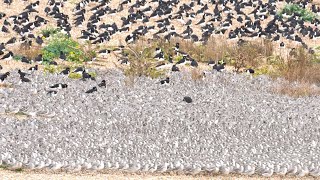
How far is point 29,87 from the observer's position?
17531 millimetres

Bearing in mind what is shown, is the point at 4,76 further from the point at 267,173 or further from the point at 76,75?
the point at 267,173

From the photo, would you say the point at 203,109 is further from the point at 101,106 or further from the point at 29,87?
the point at 29,87

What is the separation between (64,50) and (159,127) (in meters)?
10.3

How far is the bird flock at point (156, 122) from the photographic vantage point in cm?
1206

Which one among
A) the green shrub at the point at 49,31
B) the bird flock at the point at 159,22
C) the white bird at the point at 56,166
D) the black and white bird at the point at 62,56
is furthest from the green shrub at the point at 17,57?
the white bird at the point at 56,166

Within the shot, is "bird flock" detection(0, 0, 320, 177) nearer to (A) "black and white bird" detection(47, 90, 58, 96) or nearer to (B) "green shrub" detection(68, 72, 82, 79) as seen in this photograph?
(A) "black and white bird" detection(47, 90, 58, 96)

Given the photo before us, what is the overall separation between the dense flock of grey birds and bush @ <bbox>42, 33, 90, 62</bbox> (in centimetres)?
374

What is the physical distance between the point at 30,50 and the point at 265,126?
37.6ft

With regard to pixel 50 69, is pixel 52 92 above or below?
above

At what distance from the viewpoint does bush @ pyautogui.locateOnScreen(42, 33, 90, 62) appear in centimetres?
2291

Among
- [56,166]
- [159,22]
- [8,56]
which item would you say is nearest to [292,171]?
[56,166]

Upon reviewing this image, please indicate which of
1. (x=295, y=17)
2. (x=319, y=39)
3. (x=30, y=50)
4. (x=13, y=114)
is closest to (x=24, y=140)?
(x=13, y=114)

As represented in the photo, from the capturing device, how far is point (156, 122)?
14320 millimetres

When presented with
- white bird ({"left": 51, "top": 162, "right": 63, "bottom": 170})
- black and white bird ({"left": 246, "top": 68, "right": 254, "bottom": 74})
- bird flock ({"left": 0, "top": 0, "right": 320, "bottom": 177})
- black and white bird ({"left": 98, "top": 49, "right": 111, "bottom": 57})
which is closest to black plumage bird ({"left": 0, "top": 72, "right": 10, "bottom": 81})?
bird flock ({"left": 0, "top": 0, "right": 320, "bottom": 177})
